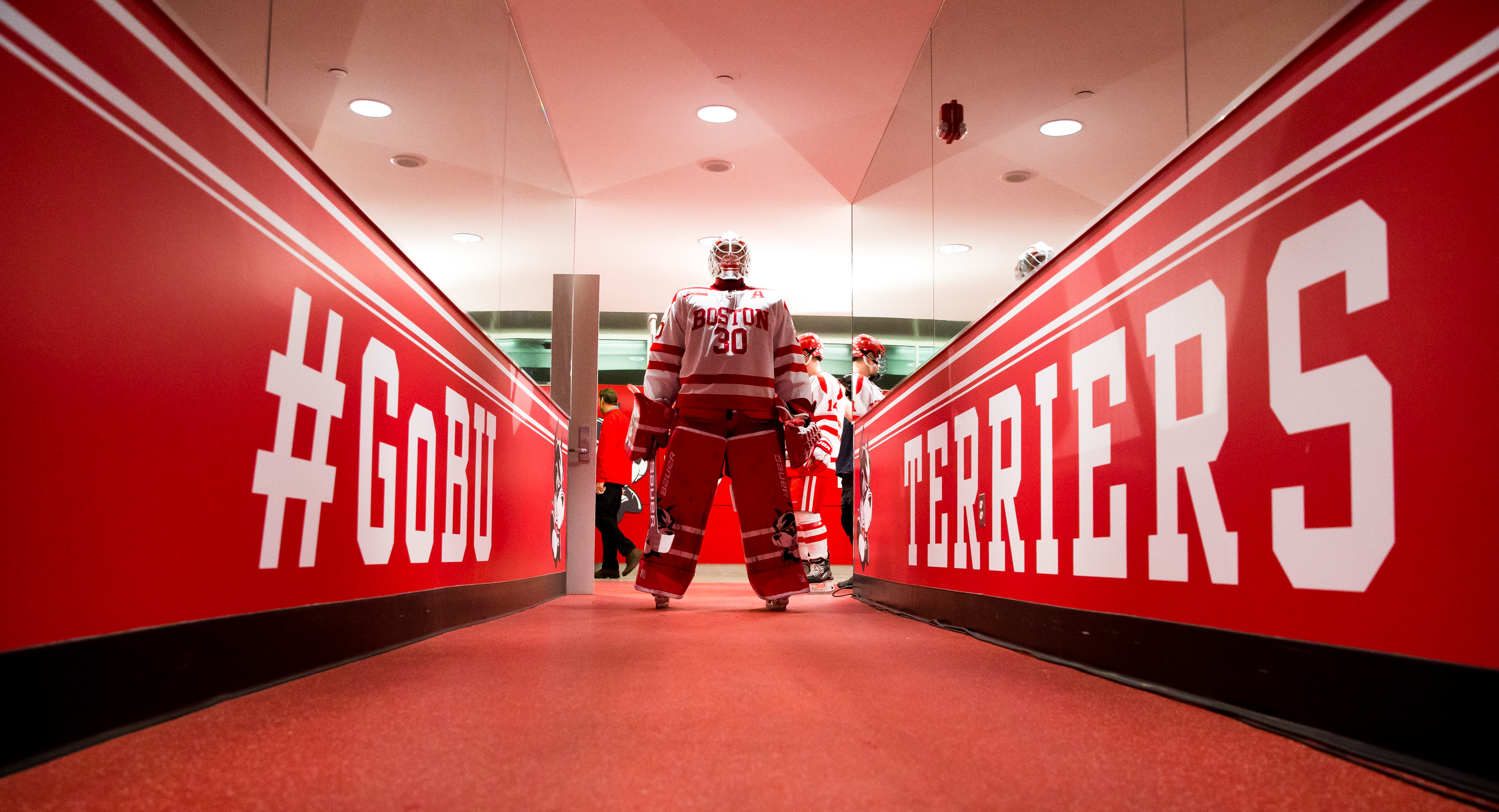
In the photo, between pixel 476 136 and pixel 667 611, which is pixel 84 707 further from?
pixel 476 136

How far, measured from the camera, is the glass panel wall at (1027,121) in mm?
1892

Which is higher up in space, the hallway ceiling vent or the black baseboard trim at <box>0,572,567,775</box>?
the hallway ceiling vent

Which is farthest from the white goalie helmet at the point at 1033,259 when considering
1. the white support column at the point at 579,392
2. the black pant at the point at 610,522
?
the black pant at the point at 610,522

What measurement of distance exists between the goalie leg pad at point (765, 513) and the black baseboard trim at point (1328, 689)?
2.09 meters

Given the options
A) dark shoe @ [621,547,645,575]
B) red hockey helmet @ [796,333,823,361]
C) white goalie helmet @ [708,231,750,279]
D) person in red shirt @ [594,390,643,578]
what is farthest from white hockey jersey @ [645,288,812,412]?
dark shoe @ [621,547,645,575]

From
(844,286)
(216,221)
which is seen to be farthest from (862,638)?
(844,286)

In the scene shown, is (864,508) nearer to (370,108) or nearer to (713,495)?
(713,495)

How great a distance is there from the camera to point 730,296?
14.6ft

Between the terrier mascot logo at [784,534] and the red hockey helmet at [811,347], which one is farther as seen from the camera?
the red hockey helmet at [811,347]

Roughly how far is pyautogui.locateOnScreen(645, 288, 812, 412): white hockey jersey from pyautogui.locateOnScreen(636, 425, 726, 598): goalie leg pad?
19 cm

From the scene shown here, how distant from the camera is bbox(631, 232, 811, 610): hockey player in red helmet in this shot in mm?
4309

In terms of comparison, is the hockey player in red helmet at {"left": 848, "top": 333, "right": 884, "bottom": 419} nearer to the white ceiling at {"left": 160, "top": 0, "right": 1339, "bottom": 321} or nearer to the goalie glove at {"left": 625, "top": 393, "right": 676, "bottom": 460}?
the white ceiling at {"left": 160, "top": 0, "right": 1339, "bottom": 321}

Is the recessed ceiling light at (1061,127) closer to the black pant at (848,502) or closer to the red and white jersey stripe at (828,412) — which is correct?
the red and white jersey stripe at (828,412)

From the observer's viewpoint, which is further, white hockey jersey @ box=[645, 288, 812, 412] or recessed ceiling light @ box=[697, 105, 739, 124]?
recessed ceiling light @ box=[697, 105, 739, 124]
